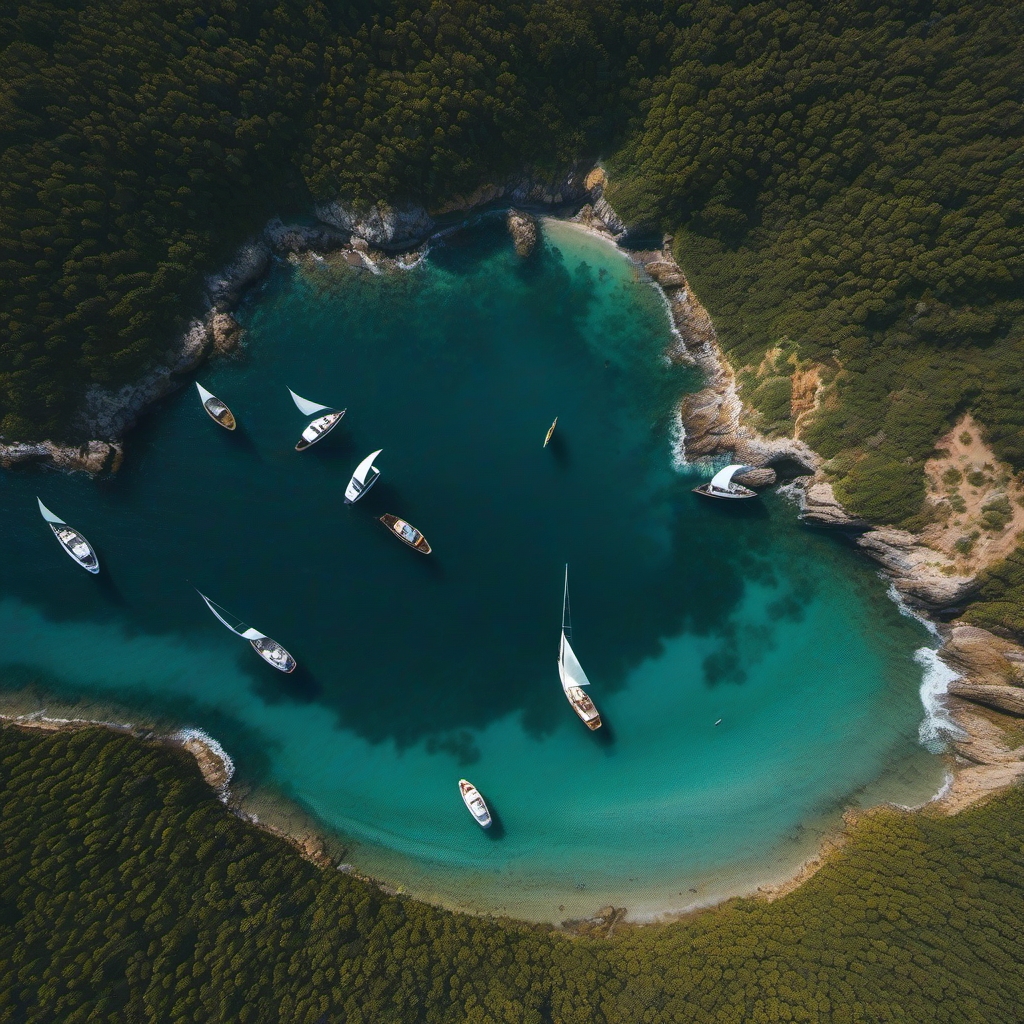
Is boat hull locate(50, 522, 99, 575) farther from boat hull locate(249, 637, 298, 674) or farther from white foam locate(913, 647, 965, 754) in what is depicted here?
white foam locate(913, 647, 965, 754)

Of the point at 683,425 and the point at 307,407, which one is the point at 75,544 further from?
the point at 683,425

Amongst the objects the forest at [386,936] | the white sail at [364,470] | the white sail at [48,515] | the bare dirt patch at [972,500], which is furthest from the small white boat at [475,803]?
the bare dirt patch at [972,500]

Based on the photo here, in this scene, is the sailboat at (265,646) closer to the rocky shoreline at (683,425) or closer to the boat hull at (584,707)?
the rocky shoreline at (683,425)

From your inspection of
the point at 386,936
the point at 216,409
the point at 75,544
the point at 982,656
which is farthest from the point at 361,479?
the point at 982,656

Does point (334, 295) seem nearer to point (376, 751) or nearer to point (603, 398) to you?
point (603, 398)

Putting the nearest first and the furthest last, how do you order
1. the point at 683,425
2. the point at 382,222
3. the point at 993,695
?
the point at 993,695
the point at 382,222
the point at 683,425

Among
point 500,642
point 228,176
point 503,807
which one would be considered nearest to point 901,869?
point 503,807
